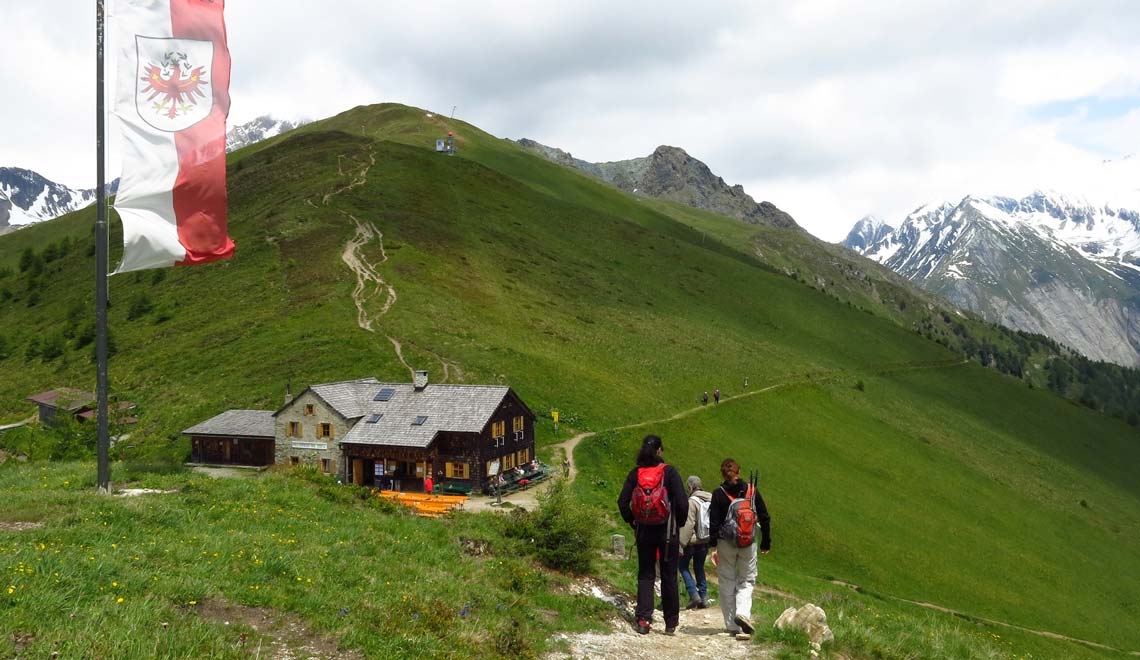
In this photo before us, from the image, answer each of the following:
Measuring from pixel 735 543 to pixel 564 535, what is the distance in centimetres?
680

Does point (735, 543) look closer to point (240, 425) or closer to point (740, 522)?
point (740, 522)

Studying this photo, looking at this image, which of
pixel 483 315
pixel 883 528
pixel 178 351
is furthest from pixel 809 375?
pixel 178 351

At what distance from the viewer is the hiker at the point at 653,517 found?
479 inches

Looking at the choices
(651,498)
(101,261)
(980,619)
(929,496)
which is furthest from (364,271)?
(651,498)

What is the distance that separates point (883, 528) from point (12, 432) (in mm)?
69396

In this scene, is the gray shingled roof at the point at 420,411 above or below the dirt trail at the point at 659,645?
above

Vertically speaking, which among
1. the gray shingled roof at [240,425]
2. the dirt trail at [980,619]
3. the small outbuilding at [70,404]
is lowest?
the dirt trail at [980,619]

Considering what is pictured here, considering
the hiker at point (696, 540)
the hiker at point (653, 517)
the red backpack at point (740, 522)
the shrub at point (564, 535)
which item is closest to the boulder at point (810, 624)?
the red backpack at point (740, 522)

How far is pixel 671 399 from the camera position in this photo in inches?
2680

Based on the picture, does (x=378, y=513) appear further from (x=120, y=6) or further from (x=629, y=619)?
(x=120, y=6)

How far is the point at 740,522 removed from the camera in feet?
41.4

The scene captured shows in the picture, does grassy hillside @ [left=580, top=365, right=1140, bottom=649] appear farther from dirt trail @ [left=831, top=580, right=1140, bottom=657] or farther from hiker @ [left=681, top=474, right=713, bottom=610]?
hiker @ [left=681, top=474, right=713, bottom=610]

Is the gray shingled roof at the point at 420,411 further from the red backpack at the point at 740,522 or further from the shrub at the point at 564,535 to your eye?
the red backpack at the point at 740,522

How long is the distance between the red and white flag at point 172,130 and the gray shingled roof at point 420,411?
25.5 meters
